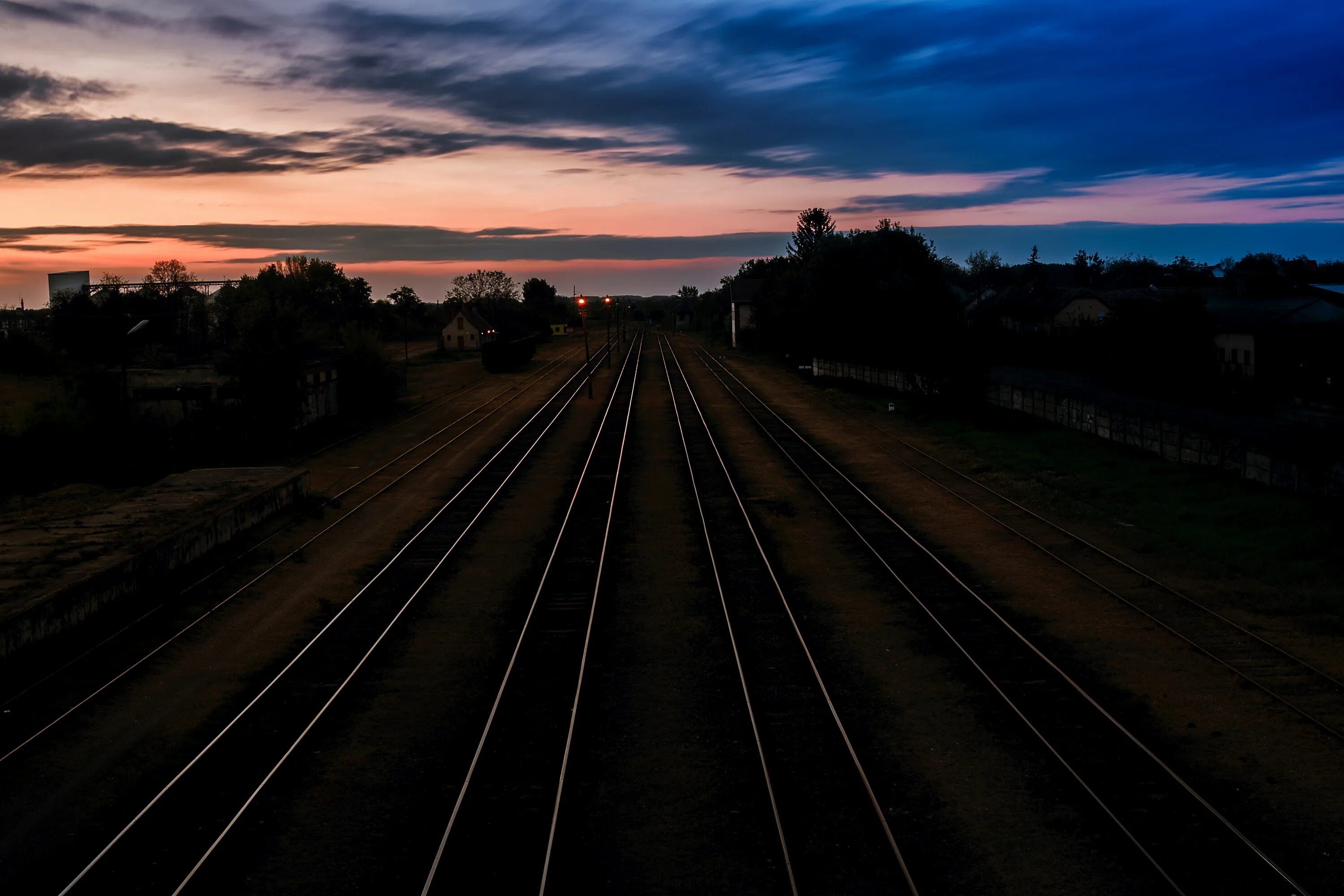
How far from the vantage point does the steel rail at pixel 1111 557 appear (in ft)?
44.1

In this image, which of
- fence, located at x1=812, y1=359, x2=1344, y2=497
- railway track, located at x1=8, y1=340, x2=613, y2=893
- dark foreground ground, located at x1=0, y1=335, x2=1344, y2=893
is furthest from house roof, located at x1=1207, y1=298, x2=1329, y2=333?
railway track, located at x1=8, y1=340, x2=613, y2=893

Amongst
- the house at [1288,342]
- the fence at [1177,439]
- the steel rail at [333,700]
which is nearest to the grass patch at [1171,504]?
the fence at [1177,439]

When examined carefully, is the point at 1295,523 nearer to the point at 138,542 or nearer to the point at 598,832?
the point at 598,832

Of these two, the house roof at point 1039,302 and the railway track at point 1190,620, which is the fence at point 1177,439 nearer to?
the railway track at point 1190,620

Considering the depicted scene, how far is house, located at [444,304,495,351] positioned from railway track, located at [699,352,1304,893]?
314ft

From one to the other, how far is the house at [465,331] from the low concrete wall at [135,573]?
87.0 metres

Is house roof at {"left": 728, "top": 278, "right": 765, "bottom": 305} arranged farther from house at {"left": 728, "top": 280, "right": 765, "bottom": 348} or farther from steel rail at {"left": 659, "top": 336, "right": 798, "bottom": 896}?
steel rail at {"left": 659, "top": 336, "right": 798, "bottom": 896}

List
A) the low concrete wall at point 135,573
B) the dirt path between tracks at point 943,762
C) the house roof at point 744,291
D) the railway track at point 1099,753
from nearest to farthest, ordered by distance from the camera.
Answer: the railway track at point 1099,753 → the dirt path between tracks at point 943,762 → the low concrete wall at point 135,573 → the house roof at point 744,291

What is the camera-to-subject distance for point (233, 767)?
424 inches

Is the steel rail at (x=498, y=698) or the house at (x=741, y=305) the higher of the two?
the house at (x=741, y=305)

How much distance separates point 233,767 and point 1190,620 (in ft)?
45.2

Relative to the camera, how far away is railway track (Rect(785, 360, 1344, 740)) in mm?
12211

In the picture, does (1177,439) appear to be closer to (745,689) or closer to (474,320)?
(745,689)

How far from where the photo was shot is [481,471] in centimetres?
3206
